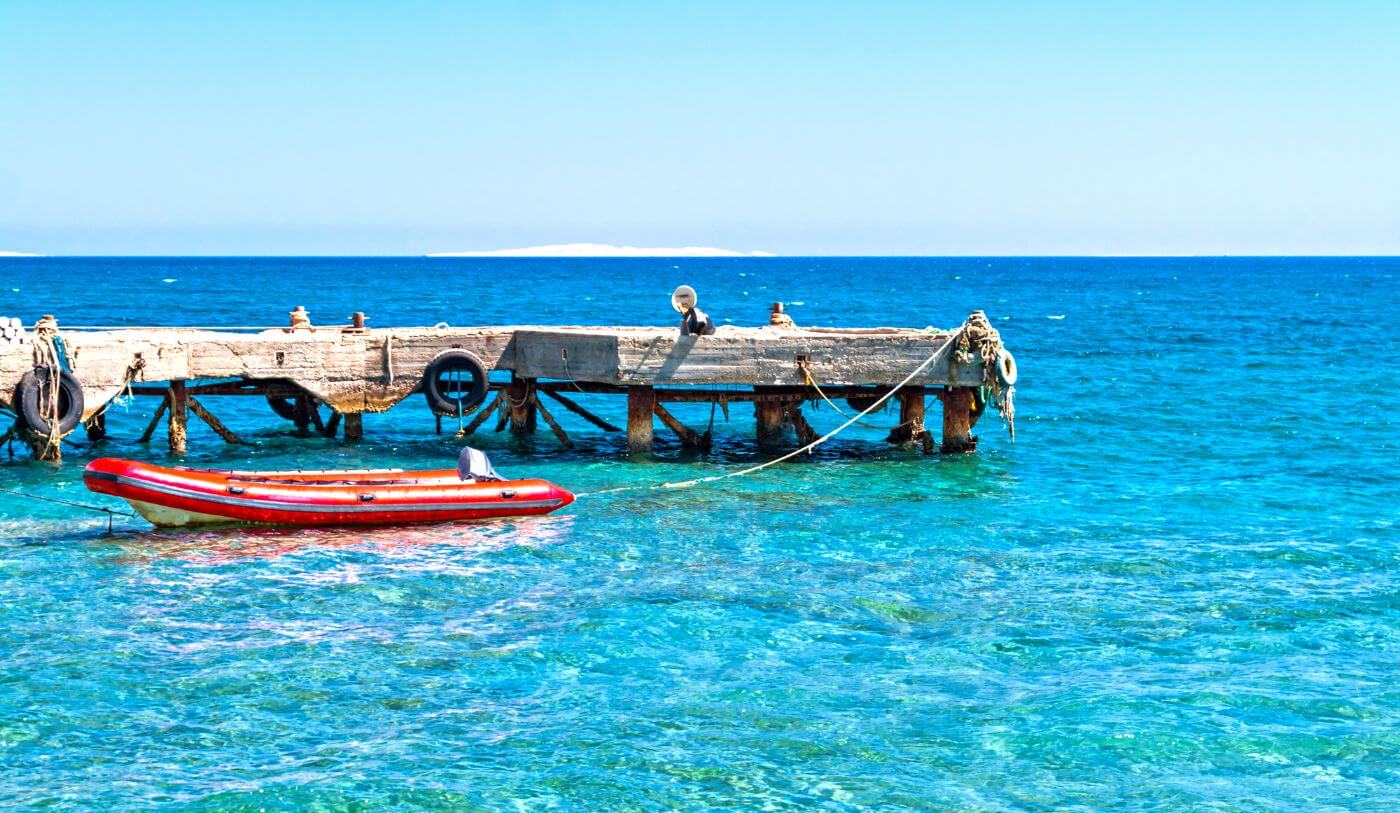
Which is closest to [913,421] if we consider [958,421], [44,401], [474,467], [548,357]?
[958,421]

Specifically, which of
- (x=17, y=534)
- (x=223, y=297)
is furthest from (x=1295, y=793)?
(x=223, y=297)

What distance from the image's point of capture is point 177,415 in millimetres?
25406

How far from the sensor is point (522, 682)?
1334 centimetres

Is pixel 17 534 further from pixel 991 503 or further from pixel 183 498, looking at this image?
pixel 991 503

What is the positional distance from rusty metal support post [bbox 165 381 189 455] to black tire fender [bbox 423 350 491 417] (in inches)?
178

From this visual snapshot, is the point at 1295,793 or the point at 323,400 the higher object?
the point at 323,400

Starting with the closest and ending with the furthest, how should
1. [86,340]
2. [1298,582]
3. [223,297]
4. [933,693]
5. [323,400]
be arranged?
[933,693], [1298,582], [86,340], [323,400], [223,297]

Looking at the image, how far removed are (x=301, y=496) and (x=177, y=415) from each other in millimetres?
7696

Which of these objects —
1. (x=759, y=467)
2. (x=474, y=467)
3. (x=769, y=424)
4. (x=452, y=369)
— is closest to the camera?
(x=474, y=467)

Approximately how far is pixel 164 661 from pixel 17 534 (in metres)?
6.59

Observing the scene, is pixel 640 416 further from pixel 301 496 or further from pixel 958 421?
pixel 301 496

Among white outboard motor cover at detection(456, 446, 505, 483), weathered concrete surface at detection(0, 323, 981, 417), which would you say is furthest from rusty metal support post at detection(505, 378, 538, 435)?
white outboard motor cover at detection(456, 446, 505, 483)

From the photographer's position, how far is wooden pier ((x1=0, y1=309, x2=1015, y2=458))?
2305 cm

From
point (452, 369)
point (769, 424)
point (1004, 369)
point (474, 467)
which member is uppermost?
point (1004, 369)
